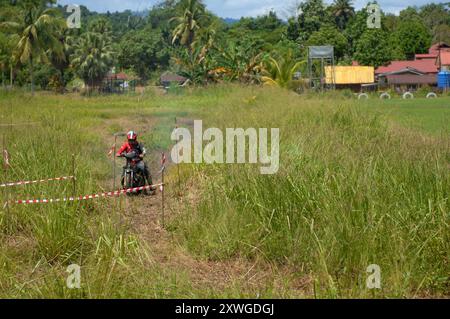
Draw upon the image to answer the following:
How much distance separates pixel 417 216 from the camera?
5863mm

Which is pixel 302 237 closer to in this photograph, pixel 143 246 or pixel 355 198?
pixel 355 198

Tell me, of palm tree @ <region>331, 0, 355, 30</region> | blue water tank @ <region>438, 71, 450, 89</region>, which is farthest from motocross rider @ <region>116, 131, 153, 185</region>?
palm tree @ <region>331, 0, 355, 30</region>

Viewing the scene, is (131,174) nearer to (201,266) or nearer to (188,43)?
(201,266)

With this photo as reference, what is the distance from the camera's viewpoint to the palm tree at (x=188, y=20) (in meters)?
61.1

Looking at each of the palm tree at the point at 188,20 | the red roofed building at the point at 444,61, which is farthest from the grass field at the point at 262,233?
the red roofed building at the point at 444,61

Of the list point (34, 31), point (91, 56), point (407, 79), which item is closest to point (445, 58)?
point (407, 79)

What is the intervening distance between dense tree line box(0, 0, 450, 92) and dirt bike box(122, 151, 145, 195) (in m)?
24.2

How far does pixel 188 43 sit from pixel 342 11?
26.3 metres

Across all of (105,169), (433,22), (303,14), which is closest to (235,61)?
(105,169)

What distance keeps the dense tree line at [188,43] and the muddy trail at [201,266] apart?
26.5 metres

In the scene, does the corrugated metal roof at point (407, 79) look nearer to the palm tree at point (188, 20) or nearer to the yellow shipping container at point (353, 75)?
the yellow shipping container at point (353, 75)

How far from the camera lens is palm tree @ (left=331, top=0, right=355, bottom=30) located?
260ft

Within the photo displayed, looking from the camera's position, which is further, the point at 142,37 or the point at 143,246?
the point at 142,37
